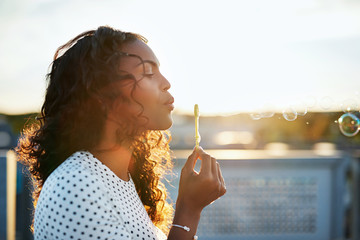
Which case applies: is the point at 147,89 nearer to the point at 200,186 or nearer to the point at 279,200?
the point at 200,186

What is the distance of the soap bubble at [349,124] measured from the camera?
2.69 metres

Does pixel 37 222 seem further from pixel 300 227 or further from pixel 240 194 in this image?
pixel 300 227

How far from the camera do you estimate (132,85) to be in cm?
98

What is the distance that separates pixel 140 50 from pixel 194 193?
45 cm

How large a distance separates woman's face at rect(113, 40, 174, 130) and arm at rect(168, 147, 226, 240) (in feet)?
0.58

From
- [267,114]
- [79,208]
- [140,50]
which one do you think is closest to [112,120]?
[140,50]

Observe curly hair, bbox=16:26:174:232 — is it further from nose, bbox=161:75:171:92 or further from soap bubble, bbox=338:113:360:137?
soap bubble, bbox=338:113:360:137

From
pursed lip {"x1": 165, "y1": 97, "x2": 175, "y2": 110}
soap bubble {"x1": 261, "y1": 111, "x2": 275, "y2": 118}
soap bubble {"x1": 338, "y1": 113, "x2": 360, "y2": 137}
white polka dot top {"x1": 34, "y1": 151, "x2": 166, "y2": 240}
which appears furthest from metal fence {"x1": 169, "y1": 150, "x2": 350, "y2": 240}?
white polka dot top {"x1": 34, "y1": 151, "x2": 166, "y2": 240}

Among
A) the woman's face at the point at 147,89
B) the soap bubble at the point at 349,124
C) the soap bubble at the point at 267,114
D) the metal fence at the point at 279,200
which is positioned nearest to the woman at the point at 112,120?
the woman's face at the point at 147,89

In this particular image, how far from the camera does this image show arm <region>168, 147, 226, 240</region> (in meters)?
0.99

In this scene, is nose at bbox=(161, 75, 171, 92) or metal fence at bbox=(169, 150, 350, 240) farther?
metal fence at bbox=(169, 150, 350, 240)

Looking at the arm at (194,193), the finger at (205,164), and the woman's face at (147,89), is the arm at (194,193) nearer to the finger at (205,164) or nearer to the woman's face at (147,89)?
the finger at (205,164)

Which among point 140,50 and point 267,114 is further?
point 267,114

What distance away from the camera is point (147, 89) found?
1.00m
